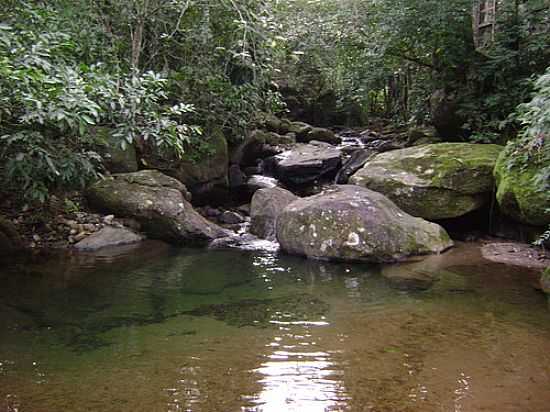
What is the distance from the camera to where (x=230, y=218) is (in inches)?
432

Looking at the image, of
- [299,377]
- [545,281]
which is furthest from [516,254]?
[299,377]

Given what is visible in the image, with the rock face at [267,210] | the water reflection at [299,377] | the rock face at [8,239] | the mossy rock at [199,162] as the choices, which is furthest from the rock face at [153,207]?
the water reflection at [299,377]

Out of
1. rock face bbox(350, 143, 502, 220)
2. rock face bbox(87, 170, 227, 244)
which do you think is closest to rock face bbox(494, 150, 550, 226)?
rock face bbox(350, 143, 502, 220)

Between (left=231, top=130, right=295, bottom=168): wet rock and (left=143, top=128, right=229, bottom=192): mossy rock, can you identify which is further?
(left=231, top=130, right=295, bottom=168): wet rock

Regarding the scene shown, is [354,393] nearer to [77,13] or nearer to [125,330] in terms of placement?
[125,330]

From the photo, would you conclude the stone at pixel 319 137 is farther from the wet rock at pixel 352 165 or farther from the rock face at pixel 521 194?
the rock face at pixel 521 194

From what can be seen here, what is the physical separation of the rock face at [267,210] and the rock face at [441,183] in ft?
5.08

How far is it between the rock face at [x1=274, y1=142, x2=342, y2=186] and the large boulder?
1.98 metres

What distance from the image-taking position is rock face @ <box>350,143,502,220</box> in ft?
29.7

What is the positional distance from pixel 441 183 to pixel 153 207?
5.06m

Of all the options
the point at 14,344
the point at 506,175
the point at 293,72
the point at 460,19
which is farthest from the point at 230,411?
the point at 293,72

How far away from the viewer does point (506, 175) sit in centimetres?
809

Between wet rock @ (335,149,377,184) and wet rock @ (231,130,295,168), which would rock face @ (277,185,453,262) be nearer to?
wet rock @ (335,149,377,184)

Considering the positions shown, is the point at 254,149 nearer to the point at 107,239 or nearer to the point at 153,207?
the point at 153,207
